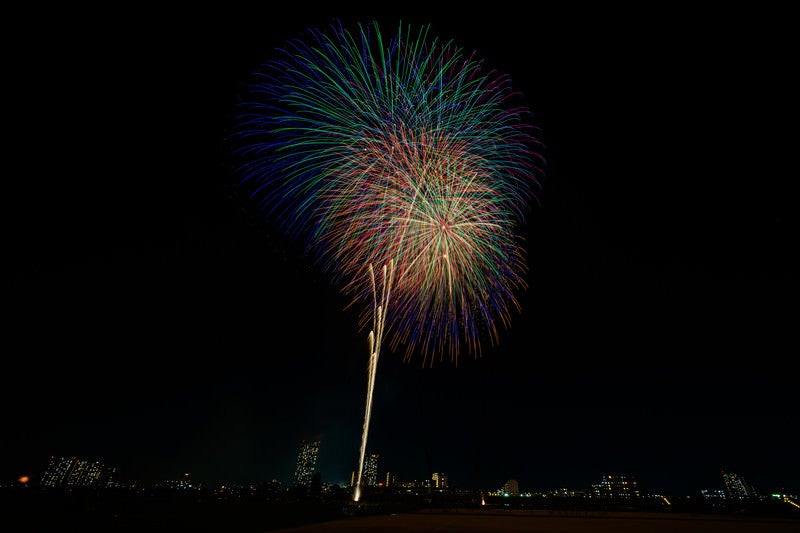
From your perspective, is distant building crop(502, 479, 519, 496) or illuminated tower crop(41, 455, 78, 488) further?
illuminated tower crop(41, 455, 78, 488)

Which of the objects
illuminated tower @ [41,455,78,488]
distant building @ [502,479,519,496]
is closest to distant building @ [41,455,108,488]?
illuminated tower @ [41,455,78,488]

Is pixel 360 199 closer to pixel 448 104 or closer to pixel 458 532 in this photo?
pixel 448 104

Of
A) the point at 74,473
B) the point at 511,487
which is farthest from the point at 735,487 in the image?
the point at 74,473

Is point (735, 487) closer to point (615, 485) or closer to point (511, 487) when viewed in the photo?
point (615, 485)

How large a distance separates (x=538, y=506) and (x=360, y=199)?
46442 millimetres

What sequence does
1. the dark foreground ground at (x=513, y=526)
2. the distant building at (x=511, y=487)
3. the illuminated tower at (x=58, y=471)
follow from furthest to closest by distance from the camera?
the illuminated tower at (x=58, y=471), the distant building at (x=511, y=487), the dark foreground ground at (x=513, y=526)

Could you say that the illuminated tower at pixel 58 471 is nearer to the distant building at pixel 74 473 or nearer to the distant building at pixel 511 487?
the distant building at pixel 74 473

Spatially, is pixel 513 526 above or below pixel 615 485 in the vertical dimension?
below

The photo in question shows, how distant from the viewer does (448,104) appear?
1689 centimetres

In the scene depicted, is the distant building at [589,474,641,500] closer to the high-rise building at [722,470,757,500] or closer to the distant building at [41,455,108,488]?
the high-rise building at [722,470,757,500]

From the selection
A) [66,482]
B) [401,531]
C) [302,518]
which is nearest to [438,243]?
[401,531]

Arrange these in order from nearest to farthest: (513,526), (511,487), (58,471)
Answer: (513,526) → (511,487) → (58,471)

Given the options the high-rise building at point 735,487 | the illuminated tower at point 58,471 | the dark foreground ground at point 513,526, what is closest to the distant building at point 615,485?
the high-rise building at point 735,487

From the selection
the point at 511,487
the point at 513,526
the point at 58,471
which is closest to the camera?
the point at 513,526
